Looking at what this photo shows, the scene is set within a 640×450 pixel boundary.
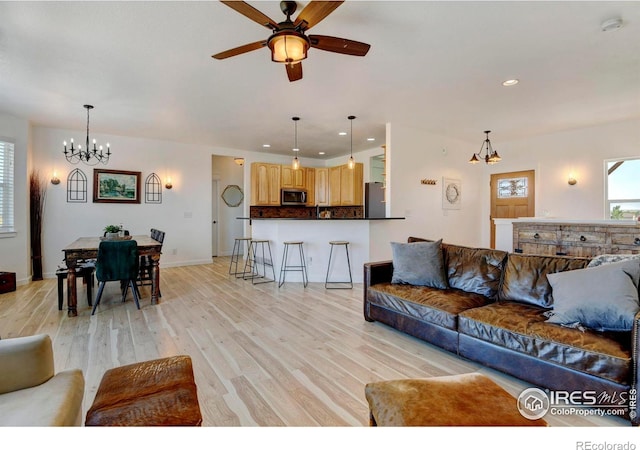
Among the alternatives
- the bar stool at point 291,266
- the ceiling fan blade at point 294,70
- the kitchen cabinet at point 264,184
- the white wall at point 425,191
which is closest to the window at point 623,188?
the white wall at point 425,191

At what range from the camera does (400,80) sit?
3.43 metres

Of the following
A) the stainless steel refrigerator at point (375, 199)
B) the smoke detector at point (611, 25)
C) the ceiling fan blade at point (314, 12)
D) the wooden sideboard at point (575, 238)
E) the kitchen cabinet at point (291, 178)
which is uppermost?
the smoke detector at point (611, 25)

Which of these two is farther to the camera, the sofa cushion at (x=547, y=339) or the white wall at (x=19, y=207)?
the white wall at (x=19, y=207)

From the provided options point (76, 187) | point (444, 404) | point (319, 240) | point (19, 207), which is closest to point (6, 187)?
point (19, 207)

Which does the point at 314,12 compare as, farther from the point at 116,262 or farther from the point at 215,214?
the point at 215,214


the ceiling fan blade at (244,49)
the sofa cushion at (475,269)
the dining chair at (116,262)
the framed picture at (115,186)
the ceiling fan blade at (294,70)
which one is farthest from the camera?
the framed picture at (115,186)

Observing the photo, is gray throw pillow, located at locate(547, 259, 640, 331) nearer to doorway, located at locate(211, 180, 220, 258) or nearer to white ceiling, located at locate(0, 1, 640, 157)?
white ceiling, located at locate(0, 1, 640, 157)

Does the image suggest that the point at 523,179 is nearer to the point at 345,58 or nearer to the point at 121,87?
the point at 345,58

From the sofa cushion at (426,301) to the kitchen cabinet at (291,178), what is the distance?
506 centimetres

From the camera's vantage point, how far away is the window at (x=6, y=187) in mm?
4688

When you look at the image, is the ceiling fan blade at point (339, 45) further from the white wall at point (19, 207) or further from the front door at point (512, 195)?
the front door at point (512, 195)

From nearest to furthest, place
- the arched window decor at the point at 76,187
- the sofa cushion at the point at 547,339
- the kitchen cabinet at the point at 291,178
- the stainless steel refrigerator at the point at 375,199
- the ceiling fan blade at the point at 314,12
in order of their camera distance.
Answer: the sofa cushion at the point at 547,339, the ceiling fan blade at the point at 314,12, the arched window decor at the point at 76,187, the stainless steel refrigerator at the point at 375,199, the kitchen cabinet at the point at 291,178

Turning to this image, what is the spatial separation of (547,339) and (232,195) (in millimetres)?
7898

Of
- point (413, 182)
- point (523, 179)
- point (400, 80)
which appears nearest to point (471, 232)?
point (523, 179)
